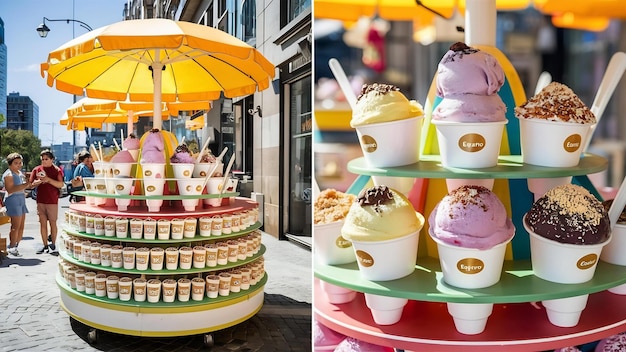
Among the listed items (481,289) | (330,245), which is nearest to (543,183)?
(481,289)

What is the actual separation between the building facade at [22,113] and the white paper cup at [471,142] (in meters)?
8.35

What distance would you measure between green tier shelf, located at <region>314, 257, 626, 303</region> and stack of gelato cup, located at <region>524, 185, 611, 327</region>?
58 mm

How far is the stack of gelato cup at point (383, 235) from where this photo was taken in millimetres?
2264

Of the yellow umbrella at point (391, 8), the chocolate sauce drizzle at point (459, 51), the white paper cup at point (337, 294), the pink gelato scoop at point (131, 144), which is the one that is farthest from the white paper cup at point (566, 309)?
the pink gelato scoop at point (131, 144)

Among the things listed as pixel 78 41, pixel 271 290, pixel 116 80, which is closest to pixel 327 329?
pixel 78 41

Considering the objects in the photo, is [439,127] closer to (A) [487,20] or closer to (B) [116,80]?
(A) [487,20]

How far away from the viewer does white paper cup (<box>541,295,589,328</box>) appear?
7.48 feet

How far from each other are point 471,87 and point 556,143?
409 mm

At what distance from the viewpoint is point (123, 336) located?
464 cm

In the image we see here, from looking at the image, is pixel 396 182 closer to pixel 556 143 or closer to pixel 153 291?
pixel 556 143

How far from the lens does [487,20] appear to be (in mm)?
2373

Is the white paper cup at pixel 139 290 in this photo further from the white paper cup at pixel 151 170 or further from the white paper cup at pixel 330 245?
the white paper cup at pixel 330 245

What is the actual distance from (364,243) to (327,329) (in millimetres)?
740

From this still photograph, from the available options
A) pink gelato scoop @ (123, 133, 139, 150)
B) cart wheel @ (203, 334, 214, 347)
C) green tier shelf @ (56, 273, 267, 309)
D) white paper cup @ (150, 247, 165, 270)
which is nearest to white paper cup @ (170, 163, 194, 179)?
white paper cup @ (150, 247, 165, 270)
